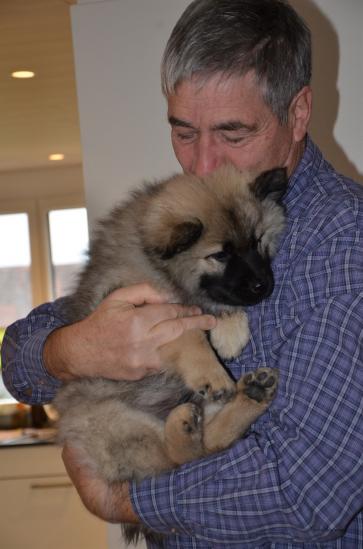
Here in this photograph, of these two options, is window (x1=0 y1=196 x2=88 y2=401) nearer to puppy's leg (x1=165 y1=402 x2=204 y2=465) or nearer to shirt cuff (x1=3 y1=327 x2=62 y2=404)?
shirt cuff (x1=3 y1=327 x2=62 y2=404)

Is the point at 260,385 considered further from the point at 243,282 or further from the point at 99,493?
the point at 99,493

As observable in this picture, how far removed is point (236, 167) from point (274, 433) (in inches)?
33.0

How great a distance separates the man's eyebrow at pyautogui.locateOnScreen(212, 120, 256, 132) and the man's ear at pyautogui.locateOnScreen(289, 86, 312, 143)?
0.44ft

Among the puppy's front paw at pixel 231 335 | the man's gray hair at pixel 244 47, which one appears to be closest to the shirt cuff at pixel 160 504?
the puppy's front paw at pixel 231 335

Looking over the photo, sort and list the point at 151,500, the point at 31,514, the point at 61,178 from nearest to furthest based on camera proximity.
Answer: the point at 151,500
the point at 31,514
the point at 61,178

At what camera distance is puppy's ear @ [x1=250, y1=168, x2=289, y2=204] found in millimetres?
1812

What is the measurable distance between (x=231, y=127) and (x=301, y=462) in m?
0.83

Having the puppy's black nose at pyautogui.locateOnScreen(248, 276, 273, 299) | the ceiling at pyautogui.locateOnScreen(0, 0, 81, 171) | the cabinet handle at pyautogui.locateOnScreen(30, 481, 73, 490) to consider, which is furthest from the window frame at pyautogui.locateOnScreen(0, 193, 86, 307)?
the puppy's black nose at pyautogui.locateOnScreen(248, 276, 273, 299)

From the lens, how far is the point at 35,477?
225 inches

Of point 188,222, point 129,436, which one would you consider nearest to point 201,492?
point 129,436

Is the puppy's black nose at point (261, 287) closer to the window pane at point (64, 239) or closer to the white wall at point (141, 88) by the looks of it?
the white wall at point (141, 88)

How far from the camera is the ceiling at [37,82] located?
421 centimetres

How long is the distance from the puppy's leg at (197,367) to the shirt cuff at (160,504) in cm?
33

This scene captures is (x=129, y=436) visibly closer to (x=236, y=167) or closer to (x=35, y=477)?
(x=236, y=167)
